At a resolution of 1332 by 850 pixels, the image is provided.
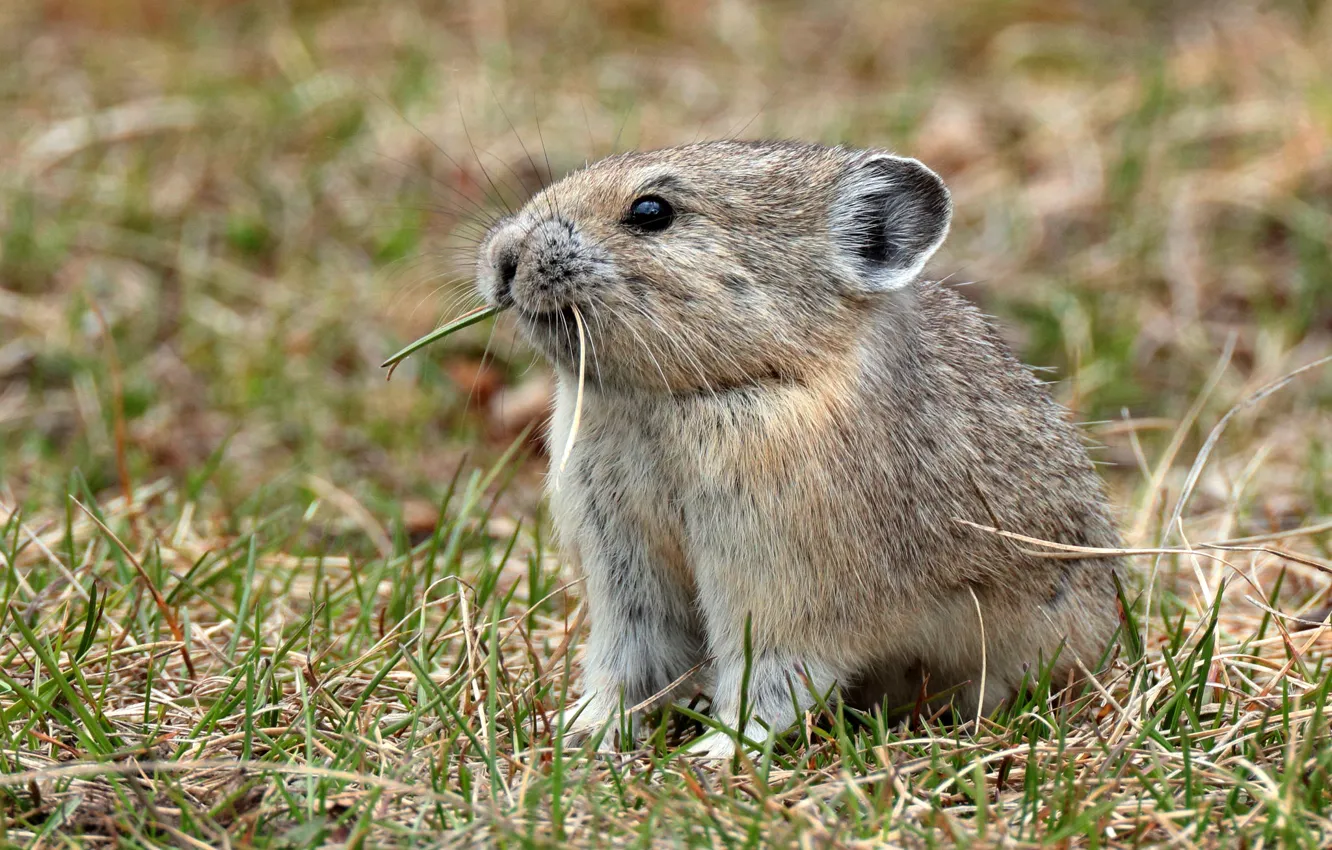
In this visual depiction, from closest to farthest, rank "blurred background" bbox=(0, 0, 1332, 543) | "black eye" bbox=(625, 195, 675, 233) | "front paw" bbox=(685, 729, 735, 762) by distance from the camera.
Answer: "front paw" bbox=(685, 729, 735, 762) → "black eye" bbox=(625, 195, 675, 233) → "blurred background" bbox=(0, 0, 1332, 543)

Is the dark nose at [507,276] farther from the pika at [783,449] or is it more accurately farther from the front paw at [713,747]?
the front paw at [713,747]

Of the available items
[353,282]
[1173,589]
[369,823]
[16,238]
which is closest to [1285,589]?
[1173,589]

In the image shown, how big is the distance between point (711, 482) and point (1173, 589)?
102 inches

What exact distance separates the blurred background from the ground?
4 cm

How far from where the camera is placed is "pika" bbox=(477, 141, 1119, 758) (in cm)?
479

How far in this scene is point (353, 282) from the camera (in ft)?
33.8

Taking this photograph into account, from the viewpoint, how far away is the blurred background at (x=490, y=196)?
878cm

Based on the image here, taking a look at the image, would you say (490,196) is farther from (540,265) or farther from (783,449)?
(783,449)

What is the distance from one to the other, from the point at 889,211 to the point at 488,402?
15.3 ft

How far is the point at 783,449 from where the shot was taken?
4.78 m

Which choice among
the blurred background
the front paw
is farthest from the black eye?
the blurred background

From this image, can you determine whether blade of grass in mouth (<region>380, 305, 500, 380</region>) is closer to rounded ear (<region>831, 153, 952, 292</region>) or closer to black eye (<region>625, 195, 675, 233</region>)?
Answer: black eye (<region>625, 195, 675, 233</region>)

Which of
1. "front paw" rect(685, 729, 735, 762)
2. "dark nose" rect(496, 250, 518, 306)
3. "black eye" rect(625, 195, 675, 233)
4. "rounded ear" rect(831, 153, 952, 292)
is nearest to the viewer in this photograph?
"front paw" rect(685, 729, 735, 762)

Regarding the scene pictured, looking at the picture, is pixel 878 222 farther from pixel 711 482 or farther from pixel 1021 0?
pixel 1021 0
